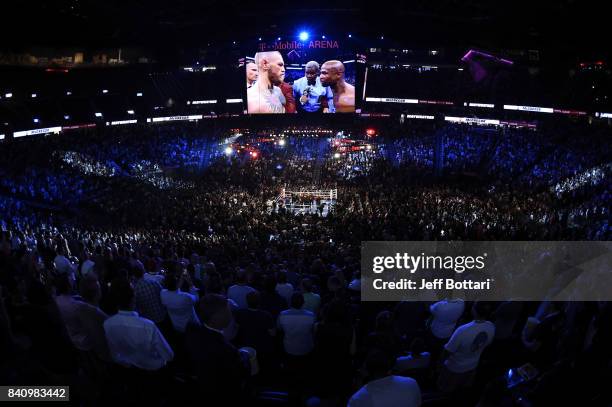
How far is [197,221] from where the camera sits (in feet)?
66.1

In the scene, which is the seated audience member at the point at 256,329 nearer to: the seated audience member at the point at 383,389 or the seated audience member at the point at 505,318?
the seated audience member at the point at 383,389

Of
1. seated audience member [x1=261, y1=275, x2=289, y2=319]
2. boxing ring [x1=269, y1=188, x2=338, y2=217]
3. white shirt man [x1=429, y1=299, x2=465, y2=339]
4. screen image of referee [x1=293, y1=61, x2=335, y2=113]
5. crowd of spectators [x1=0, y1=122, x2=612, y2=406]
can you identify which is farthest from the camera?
screen image of referee [x1=293, y1=61, x2=335, y2=113]


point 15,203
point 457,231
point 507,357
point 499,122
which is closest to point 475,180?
point 499,122

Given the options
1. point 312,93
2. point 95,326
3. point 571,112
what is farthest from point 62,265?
point 571,112

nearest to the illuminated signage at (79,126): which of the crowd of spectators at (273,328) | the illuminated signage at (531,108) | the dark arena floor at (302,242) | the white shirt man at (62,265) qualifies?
the dark arena floor at (302,242)

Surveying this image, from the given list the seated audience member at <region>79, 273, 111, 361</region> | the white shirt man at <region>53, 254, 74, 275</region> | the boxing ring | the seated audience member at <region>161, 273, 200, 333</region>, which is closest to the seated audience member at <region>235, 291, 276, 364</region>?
the seated audience member at <region>161, 273, 200, 333</region>

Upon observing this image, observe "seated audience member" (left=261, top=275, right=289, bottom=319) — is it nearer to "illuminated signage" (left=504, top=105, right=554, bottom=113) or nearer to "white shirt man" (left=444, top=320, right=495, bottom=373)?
"white shirt man" (left=444, top=320, right=495, bottom=373)

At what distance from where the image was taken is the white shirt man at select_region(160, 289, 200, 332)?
203 inches

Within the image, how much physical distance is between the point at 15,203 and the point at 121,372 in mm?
19269

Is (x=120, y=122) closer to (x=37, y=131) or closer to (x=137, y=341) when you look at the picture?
(x=37, y=131)

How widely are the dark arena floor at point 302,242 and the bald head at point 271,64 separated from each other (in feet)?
0.79

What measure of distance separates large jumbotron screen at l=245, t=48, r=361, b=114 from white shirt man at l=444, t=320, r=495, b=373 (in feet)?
142

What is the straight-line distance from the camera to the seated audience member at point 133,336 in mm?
4168

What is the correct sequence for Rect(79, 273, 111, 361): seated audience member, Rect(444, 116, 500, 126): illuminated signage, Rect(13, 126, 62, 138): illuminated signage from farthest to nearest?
Rect(444, 116, 500, 126): illuminated signage, Rect(13, 126, 62, 138): illuminated signage, Rect(79, 273, 111, 361): seated audience member
